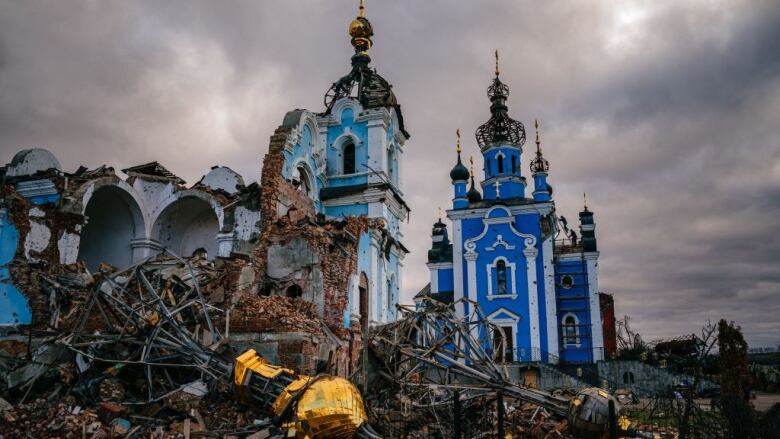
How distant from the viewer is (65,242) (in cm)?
1912

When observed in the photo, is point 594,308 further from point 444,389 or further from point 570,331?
point 444,389

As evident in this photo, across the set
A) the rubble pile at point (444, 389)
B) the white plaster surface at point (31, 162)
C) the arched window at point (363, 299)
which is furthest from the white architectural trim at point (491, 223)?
the white plaster surface at point (31, 162)

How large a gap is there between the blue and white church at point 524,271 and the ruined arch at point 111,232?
1602 centimetres

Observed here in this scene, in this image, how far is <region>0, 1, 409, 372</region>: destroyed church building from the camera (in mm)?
18016

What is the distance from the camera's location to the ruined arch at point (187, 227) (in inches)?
941

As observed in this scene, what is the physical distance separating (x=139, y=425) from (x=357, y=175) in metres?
19.3

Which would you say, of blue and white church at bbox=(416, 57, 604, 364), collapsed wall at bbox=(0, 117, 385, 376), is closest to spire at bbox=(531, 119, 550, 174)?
blue and white church at bbox=(416, 57, 604, 364)

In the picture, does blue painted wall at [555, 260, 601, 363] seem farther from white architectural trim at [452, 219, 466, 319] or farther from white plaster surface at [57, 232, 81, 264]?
white plaster surface at [57, 232, 81, 264]

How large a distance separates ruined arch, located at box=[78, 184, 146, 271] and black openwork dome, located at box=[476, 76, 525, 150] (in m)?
21.3

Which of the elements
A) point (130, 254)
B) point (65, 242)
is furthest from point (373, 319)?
point (65, 242)

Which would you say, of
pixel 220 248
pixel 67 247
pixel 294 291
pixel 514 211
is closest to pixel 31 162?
pixel 67 247

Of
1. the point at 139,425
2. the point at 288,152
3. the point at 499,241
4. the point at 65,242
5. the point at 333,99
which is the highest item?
the point at 333,99

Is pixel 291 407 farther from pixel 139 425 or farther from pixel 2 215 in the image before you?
pixel 2 215

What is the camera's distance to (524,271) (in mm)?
32562
